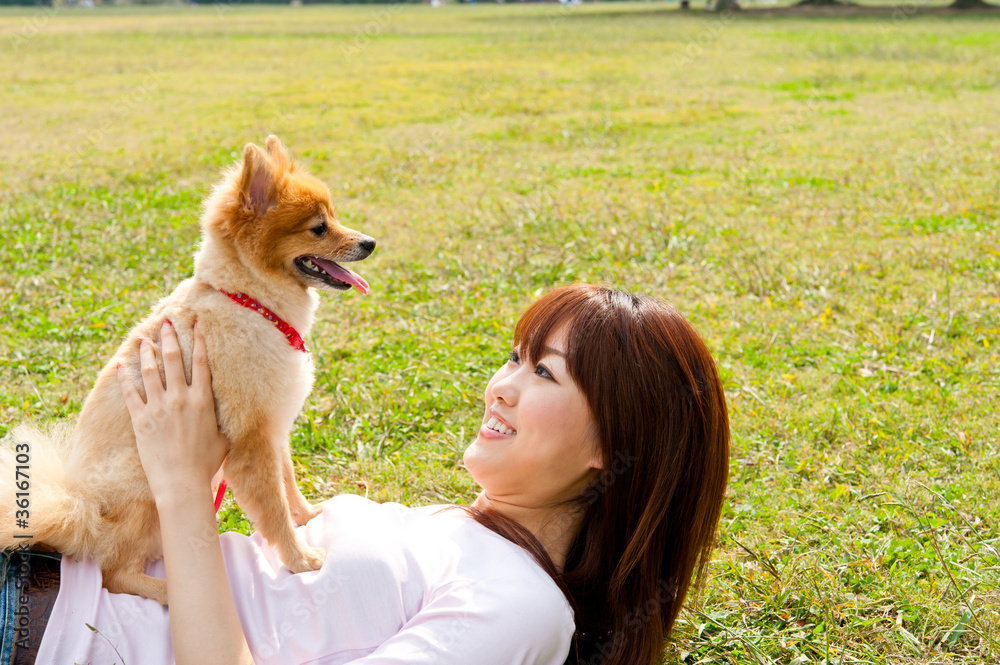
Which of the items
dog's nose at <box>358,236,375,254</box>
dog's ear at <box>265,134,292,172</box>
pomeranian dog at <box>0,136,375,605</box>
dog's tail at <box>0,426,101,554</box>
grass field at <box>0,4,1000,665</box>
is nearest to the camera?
dog's tail at <box>0,426,101,554</box>

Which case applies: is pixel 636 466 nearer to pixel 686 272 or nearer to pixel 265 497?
pixel 265 497

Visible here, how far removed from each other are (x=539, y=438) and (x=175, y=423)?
3.22ft

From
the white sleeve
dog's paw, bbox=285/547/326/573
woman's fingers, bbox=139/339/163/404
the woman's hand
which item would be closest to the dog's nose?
the woman's hand

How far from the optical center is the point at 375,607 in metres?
1.90

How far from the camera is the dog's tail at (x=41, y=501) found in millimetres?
1972

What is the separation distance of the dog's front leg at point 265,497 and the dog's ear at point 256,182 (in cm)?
75

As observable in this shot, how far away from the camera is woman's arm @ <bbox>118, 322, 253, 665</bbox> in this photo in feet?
5.90

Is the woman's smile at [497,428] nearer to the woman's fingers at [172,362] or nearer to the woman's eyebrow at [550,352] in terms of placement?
the woman's eyebrow at [550,352]

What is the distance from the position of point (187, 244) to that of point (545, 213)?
318 centimetres

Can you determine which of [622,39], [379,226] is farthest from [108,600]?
[622,39]

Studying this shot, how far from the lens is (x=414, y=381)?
14.0 feet

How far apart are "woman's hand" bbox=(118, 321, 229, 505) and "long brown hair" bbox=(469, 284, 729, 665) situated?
762mm

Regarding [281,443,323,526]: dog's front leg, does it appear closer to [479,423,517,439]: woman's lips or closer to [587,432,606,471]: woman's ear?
[479,423,517,439]: woman's lips

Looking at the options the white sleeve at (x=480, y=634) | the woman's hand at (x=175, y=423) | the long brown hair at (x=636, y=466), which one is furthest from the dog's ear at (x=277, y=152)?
the white sleeve at (x=480, y=634)
